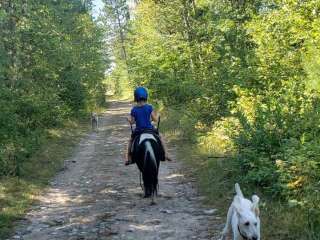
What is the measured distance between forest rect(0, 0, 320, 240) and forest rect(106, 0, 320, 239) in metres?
0.03

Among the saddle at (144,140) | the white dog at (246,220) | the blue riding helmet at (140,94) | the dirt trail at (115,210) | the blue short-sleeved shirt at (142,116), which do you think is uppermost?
the blue riding helmet at (140,94)

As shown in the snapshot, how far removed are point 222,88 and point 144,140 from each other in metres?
7.15

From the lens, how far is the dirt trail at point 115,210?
25.0ft

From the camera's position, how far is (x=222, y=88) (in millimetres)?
15602

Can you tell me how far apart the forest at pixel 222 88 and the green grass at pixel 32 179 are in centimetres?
34

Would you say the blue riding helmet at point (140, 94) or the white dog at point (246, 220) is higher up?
the blue riding helmet at point (140, 94)

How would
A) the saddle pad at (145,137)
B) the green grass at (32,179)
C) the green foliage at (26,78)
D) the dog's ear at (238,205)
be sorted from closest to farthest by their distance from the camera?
the dog's ear at (238,205)
the green grass at (32,179)
the saddle pad at (145,137)
the green foliage at (26,78)

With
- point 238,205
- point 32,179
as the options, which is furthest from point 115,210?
point 238,205

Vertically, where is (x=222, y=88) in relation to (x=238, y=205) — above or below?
above

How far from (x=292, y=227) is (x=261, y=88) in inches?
292

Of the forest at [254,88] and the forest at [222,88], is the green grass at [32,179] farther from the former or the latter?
the forest at [254,88]

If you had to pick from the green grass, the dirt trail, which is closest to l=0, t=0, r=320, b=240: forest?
the green grass

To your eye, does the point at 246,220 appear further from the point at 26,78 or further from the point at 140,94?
the point at 26,78

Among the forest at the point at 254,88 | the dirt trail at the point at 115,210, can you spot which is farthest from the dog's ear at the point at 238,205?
the dirt trail at the point at 115,210
